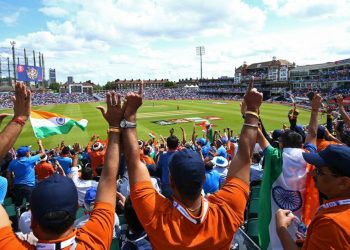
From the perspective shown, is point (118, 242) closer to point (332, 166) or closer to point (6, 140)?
point (6, 140)

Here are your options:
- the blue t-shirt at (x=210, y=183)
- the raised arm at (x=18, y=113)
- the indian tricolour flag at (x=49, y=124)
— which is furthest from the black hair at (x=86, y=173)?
the raised arm at (x=18, y=113)

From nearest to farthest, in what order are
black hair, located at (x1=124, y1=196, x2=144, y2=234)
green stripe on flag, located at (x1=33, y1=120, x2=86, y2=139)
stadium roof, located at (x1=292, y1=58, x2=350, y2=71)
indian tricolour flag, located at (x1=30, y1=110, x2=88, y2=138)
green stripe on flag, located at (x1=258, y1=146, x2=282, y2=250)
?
black hair, located at (x1=124, y1=196, x2=144, y2=234) < green stripe on flag, located at (x1=258, y1=146, x2=282, y2=250) < green stripe on flag, located at (x1=33, y1=120, x2=86, y2=139) < indian tricolour flag, located at (x1=30, y1=110, x2=88, y2=138) < stadium roof, located at (x1=292, y1=58, x2=350, y2=71)

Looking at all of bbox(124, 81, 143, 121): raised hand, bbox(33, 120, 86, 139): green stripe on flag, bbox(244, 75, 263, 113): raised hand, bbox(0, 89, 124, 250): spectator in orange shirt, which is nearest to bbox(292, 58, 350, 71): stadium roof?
bbox(33, 120, 86, 139): green stripe on flag

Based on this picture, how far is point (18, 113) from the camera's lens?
2756 millimetres

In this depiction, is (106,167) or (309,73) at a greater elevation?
(309,73)

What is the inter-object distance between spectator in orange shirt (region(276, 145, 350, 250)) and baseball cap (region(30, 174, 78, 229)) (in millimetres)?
1713

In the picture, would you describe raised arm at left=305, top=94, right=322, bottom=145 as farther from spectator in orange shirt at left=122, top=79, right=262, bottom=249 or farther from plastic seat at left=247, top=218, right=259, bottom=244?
spectator in orange shirt at left=122, top=79, right=262, bottom=249

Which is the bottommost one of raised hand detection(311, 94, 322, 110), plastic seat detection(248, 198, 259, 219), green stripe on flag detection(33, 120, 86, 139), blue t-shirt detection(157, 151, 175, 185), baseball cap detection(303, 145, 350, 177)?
plastic seat detection(248, 198, 259, 219)

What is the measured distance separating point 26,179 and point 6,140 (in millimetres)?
6016

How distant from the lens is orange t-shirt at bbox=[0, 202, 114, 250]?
6.07 ft

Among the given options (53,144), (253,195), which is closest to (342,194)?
(253,195)

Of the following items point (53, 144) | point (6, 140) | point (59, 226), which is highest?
point (6, 140)

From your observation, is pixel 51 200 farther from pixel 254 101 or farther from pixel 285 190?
pixel 285 190

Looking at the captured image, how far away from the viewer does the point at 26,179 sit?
7.87 meters
